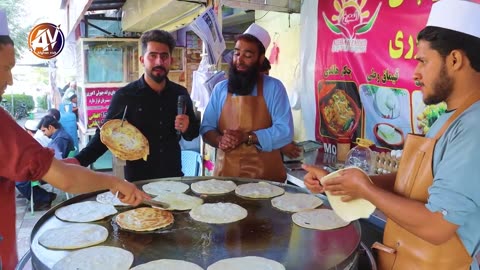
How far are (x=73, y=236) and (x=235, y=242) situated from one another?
0.76m

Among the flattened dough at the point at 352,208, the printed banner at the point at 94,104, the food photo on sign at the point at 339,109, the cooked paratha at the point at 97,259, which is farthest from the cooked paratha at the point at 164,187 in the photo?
the printed banner at the point at 94,104

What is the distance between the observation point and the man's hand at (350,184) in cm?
143

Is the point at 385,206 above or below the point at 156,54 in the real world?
below

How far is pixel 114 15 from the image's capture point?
29.4 ft

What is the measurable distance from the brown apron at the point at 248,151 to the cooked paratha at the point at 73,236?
129 cm

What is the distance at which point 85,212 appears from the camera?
79.7 inches

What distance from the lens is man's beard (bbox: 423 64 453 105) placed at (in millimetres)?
1297

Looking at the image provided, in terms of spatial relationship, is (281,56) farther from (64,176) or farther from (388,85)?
(64,176)

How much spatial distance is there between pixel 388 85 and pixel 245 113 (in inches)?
49.8

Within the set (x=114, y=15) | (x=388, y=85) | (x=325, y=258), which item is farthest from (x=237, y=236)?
(x=114, y=15)

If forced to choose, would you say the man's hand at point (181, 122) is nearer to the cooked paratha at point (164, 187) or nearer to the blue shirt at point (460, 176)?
the cooked paratha at point (164, 187)

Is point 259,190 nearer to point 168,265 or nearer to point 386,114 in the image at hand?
point 168,265

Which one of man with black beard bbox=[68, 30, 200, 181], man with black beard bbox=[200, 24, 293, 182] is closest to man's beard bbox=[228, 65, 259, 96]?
man with black beard bbox=[200, 24, 293, 182]

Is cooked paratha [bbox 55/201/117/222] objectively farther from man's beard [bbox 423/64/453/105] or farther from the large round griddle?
man's beard [bbox 423/64/453/105]
